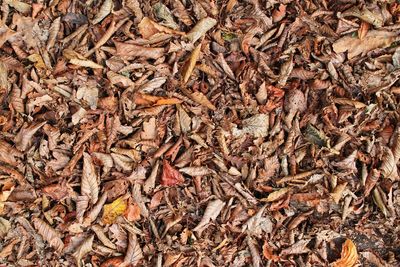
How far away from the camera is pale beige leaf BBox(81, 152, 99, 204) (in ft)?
9.08

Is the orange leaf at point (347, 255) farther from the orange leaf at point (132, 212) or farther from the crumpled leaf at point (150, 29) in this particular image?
the crumpled leaf at point (150, 29)

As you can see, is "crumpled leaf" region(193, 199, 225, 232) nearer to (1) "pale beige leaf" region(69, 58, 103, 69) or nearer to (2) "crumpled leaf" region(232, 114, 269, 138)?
(2) "crumpled leaf" region(232, 114, 269, 138)

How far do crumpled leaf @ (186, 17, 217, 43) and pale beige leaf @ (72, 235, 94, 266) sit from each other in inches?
52.1

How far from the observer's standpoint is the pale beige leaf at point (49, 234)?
2812 mm

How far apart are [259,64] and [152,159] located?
846 mm

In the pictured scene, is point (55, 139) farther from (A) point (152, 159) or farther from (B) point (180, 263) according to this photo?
(B) point (180, 263)

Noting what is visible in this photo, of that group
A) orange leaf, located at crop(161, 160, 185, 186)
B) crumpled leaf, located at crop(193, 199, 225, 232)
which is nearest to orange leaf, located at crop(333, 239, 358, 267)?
crumpled leaf, located at crop(193, 199, 225, 232)

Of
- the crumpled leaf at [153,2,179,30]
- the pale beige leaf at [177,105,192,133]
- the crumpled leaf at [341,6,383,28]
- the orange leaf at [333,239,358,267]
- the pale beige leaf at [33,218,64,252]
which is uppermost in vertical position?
the crumpled leaf at [341,6,383,28]

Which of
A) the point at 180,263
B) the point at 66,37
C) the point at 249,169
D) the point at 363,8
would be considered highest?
the point at 363,8

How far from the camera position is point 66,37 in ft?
9.05

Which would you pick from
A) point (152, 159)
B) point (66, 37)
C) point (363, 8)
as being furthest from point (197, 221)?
point (363, 8)

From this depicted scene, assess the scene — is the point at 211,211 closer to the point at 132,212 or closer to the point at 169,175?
the point at 169,175

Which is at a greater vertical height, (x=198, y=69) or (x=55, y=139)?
(x=198, y=69)

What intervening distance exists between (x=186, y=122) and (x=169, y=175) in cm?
33
